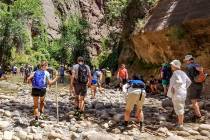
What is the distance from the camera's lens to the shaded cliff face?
22.7 m

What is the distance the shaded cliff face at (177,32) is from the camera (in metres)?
22.7

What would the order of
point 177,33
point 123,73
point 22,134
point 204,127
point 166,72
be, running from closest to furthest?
1. point 22,134
2. point 204,127
3. point 166,72
4. point 123,73
5. point 177,33

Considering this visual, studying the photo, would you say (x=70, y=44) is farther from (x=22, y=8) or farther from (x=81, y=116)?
(x=81, y=116)

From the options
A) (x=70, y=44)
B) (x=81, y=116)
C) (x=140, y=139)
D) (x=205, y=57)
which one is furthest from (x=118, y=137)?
(x=70, y=44)

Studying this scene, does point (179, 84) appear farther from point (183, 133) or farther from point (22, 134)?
point (22, 134)

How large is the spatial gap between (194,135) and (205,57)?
1279 cm

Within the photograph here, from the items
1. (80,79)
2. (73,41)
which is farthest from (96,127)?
(73,41)

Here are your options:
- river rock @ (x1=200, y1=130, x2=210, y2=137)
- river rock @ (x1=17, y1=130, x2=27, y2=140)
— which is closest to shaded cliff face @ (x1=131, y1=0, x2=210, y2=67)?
river rock @ (x1=200, y1=130, x2=210, y2=137)

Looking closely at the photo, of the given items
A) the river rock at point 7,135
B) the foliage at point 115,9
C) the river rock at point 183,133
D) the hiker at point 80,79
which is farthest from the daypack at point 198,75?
the foliage at point 115,9

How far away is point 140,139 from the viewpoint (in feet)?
32.9

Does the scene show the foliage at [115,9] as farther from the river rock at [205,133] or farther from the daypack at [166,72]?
the river rock at [205,133]

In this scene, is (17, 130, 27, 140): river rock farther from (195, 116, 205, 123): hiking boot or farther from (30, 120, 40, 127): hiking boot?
(195, 116, 205, 123): hiking boot

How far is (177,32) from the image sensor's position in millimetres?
24141

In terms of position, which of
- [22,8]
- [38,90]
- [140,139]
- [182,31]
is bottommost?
[140,139]
